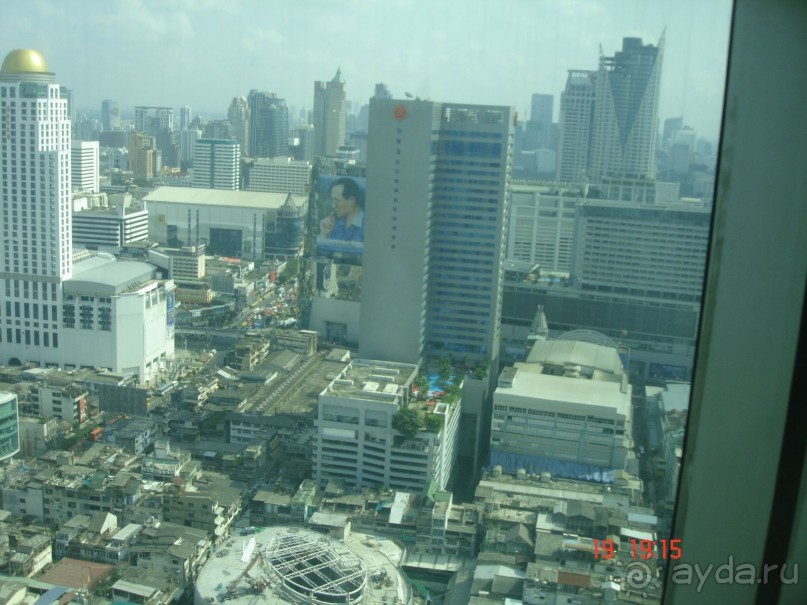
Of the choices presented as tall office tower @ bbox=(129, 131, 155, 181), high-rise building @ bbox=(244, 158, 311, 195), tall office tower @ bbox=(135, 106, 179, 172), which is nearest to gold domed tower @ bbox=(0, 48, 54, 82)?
tall office tower @ bbox=(135, 106, 179, 172)

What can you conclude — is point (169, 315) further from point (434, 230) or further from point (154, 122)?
point (154, 122)

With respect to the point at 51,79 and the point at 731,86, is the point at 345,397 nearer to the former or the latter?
the point at 51,79

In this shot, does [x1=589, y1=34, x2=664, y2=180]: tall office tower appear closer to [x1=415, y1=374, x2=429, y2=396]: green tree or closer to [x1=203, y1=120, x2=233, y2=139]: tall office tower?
[x1=415, y1=374, x2=429, y2=396]: green tree

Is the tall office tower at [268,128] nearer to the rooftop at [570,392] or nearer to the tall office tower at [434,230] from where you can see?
the tall office tower at [434,230]

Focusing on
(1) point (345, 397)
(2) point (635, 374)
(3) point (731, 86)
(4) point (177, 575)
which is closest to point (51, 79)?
(1) point (345, 397)

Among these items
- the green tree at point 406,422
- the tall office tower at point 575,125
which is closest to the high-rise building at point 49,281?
the green tree at point 406,422

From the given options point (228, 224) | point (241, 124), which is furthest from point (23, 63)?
point (241, 124)
